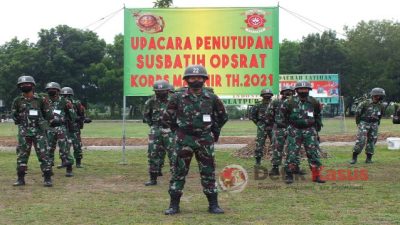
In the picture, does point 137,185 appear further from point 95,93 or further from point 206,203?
point 95,93

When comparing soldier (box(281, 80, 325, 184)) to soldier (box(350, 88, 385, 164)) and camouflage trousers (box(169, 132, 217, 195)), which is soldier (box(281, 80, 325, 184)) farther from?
soldier (box(350, 88, 385, 164))

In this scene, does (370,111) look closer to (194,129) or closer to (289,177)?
(289,177)

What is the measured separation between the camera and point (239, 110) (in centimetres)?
6562

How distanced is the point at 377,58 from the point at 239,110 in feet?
76.9

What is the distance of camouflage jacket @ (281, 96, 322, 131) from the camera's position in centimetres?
1060

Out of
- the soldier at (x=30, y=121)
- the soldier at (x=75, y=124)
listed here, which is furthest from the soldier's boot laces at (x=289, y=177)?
the soldier at (x=75, y=124)

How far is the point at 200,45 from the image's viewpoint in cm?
1477

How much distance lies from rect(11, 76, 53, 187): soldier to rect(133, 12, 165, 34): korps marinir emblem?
4957mm

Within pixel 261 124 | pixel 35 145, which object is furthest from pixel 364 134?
pixel 35 145

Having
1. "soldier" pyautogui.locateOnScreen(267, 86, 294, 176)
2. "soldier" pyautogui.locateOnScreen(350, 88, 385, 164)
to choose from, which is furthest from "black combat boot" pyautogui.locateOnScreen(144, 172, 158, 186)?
"soldier" pyautogui.locateOnScreen(350, 88, 385, 164)

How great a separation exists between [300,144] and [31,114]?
5.33m

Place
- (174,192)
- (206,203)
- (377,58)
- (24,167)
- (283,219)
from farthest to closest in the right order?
(377,58), (24,167), (206,203), (174,192), (283,219)

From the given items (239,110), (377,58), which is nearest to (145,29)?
(239,110)

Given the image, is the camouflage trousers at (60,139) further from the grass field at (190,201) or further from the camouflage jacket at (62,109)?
the grass field at (190,201)
